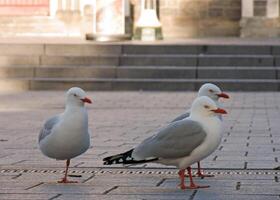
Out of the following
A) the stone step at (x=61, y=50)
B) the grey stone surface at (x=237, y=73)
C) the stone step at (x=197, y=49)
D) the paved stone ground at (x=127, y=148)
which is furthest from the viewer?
the stone step at (x=197, y=49)

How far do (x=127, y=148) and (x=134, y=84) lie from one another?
986 centimetres

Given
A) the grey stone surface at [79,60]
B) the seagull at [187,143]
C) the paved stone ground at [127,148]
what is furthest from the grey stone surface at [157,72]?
the seagull at [187,143]

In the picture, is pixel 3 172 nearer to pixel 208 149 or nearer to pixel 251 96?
pixel 208 149

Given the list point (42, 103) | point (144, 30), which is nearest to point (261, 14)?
Result: point (144, 30)

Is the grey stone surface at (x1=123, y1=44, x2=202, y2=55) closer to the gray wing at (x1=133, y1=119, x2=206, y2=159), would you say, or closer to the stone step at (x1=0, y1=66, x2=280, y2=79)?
the stone step at (x1=0, y1=66, x2=280, y2=79)

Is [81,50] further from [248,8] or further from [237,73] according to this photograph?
[248,8]

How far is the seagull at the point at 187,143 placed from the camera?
746cm

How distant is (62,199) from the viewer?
737 centimetres

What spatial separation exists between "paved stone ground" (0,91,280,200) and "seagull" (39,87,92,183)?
11.1 inches

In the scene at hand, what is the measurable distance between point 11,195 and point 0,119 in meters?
7.40

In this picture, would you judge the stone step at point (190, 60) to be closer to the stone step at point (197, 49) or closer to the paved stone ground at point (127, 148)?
the stone step at point (197, 49)

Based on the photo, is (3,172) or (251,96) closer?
(3,172)

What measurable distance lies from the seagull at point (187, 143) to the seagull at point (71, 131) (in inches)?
18.9

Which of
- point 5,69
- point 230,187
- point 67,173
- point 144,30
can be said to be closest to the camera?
point 230,187
